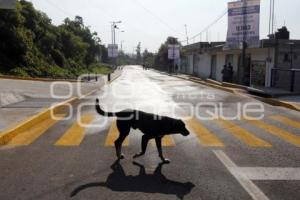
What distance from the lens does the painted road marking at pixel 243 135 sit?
31.4 ft

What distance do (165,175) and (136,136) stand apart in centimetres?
345

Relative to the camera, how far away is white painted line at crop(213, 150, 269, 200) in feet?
19.4

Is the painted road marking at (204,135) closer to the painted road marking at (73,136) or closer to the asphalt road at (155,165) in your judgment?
the asphalt road at (155,165)

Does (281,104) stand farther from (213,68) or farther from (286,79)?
(213,68)

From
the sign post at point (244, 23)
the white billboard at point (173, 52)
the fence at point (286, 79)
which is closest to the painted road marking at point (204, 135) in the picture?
the fence at point (286, 79)

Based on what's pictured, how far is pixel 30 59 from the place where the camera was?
1460 inches

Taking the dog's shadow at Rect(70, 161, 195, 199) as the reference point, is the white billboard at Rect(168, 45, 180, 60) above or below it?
above

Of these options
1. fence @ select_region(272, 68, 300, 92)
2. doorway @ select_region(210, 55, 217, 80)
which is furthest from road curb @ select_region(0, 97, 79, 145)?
doorway @ select_region(210, 55, 217, 80)

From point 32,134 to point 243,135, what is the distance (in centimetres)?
507

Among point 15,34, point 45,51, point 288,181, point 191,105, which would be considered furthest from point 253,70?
point 288,181

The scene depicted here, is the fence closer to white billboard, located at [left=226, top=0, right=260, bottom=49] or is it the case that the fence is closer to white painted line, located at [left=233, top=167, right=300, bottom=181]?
white billboard, located at [left=226, top=0, right=260, bottom=49]

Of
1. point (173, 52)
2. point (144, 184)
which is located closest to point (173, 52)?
point (173, 52)

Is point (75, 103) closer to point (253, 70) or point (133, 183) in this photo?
point (133, 183)

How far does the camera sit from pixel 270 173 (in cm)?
707
